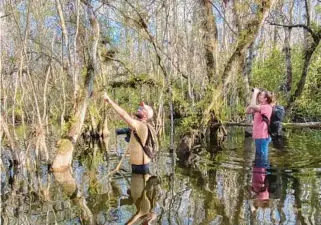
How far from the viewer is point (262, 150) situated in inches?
386

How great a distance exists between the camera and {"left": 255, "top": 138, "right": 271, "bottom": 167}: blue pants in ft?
31.8

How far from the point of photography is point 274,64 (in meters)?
24.9

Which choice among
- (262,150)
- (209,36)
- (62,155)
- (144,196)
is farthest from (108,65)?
(144,196)

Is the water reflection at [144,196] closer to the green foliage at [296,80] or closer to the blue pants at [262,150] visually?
the blue pants at [262,150]

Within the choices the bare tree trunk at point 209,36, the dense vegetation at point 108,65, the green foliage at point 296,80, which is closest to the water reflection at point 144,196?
the dense vegetation at point 108,65

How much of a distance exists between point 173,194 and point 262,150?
10.5ft

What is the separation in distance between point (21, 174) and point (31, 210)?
2.55 m

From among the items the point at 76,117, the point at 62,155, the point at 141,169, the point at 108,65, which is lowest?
the point at 141,169

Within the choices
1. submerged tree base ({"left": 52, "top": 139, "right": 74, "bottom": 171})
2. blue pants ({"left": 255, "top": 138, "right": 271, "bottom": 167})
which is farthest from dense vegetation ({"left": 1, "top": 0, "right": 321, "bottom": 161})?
blue pants ({"left": 255, "top": 138, "right": 271, "bottom": 167})

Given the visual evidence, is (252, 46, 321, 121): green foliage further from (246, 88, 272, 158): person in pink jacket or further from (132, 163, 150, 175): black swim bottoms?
(132, 163, 150, 175): black swim bottoms

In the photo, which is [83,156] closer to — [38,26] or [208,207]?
[38,26]

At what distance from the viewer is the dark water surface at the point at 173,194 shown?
19.8ft

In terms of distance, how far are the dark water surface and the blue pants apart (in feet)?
0.15

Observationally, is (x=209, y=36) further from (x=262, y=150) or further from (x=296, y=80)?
(x=296, y=80)
